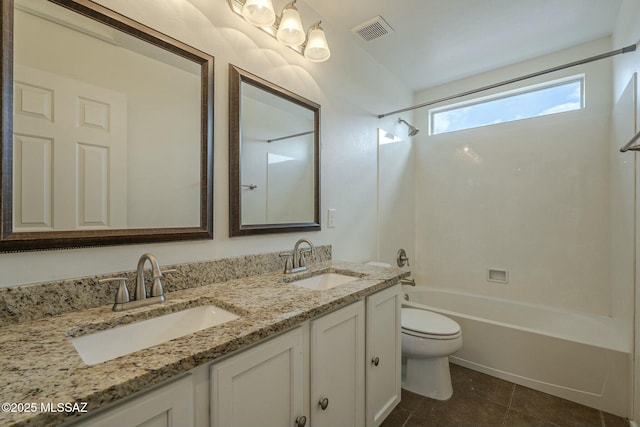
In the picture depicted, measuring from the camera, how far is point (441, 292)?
274 centimetres

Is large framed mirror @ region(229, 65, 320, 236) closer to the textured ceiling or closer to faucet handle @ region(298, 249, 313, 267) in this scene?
faucet handle @ region(298, 249, 313, 267)

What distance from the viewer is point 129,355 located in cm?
62

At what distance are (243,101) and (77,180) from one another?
770mm

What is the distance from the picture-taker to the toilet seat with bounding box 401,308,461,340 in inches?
69.6

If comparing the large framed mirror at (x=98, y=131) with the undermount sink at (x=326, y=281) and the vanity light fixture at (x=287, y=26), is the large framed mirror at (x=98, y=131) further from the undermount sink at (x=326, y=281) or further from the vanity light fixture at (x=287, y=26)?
the undermount sink at (x=326, y=281)

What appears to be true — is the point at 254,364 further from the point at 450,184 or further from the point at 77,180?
the point at 450,184

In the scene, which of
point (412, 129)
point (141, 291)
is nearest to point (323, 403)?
point (141, 291)

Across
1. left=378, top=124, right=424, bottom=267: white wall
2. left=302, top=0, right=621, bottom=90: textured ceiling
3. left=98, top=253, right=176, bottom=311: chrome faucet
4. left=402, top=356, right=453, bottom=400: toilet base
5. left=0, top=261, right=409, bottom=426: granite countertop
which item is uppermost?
left=302, top=0, right=621, bottom=90: textured ceiling

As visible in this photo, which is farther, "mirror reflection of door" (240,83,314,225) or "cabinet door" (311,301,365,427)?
"mirror reflection of door" (240,83,314,225)

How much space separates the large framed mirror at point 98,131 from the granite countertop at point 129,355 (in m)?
0.26

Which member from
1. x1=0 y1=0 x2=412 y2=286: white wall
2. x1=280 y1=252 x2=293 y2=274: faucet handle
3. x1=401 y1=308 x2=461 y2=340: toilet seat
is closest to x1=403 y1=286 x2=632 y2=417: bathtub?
x1=401 y1=308 x2=461 y2=340: toilet seat

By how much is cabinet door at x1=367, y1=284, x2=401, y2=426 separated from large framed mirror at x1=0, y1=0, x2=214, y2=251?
848mm

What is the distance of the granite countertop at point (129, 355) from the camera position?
49 centimetres

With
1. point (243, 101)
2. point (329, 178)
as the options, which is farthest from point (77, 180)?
point (329, 178)
